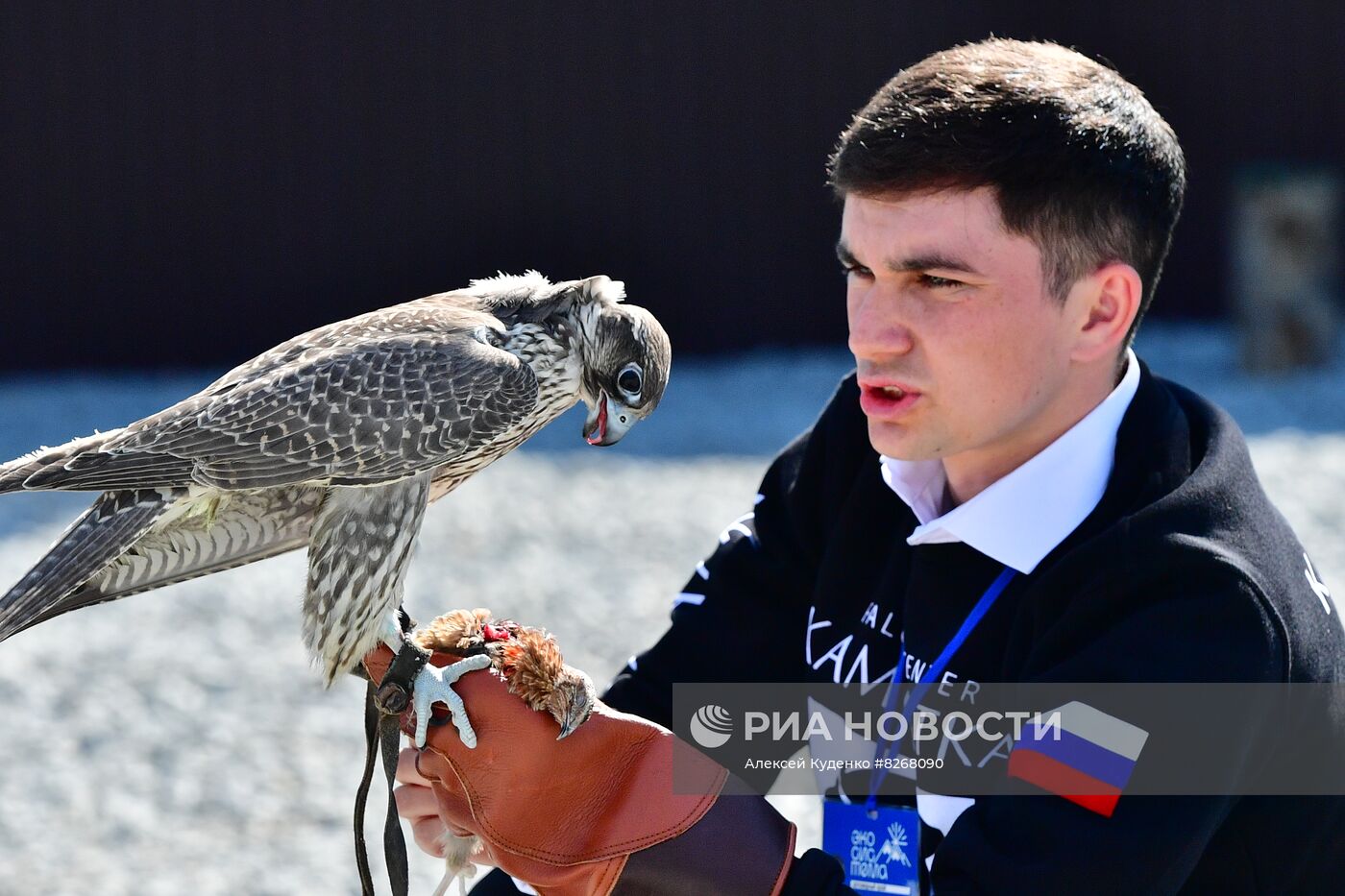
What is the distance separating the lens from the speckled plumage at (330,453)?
188 cm

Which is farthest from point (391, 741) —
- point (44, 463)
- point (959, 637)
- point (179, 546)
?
point (959, 637)

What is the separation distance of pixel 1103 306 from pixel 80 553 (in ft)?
4.16

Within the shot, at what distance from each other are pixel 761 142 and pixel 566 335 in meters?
5.93

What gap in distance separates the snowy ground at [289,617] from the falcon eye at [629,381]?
1805 millimetres

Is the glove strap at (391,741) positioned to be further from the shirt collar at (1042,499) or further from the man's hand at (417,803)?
the shirt collar at (1042,499)

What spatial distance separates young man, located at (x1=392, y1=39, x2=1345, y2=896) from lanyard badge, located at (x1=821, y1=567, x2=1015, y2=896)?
16 mm

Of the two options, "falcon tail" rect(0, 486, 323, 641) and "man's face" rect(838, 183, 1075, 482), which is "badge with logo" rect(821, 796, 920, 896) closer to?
"man's face" rect(838, 183, 1075, 482)

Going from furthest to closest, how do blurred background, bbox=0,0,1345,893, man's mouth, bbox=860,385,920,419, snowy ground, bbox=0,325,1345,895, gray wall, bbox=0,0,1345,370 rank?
gray wall, bbox=0,0,1345,370 → blurred background, bbox=0,0,1345,893 → snowy ground, bbox=0,325,1345,895 → man's mouth, bbox=860,385,920,419

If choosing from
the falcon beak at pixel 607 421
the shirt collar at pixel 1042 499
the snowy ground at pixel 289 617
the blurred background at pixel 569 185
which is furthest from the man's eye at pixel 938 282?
the blurred background at pixel 569 185

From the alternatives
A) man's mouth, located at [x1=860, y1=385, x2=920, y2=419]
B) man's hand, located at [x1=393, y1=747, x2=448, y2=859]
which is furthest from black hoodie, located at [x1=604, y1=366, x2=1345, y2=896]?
man's hand, located at [x1=393, y1=747, x2=448, y2=859]

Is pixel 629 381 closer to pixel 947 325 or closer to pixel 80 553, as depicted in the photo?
pixel 947 325

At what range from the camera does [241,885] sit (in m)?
3.43

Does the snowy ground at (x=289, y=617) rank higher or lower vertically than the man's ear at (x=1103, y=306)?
lower

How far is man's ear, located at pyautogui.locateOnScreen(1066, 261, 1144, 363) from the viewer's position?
175 centimetres
